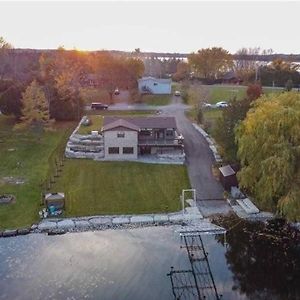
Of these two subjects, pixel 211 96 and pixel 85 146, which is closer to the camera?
pixel 85 146

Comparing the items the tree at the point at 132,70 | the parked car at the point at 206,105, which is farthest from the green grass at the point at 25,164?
the tree at the point at 132,70

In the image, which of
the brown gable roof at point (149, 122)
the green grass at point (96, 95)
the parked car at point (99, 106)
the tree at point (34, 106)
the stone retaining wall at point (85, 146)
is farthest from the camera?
the green grass at point (96, 95)

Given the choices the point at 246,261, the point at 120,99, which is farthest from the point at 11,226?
the point at 120,99

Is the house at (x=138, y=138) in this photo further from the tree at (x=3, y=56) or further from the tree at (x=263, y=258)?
the tree at (x=3, y=56)

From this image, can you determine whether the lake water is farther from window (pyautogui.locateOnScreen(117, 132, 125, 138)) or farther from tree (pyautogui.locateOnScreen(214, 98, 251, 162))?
window (pyautogui.locateOnScreen(117, 132, 125, 138))

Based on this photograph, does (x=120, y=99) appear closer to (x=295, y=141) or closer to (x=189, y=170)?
(x=189, y=170)

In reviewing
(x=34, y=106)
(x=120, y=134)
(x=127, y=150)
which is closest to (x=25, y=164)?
(x=120, y=134)

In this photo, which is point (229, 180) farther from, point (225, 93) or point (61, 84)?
point (225, 93)

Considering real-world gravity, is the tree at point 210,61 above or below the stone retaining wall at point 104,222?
above
